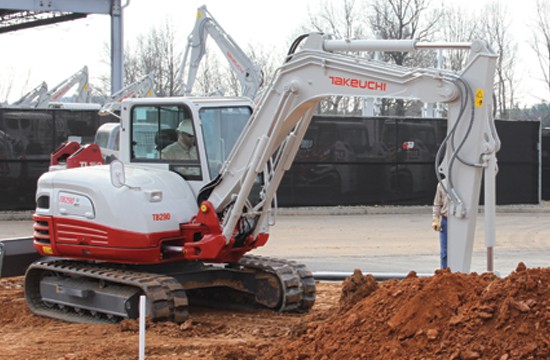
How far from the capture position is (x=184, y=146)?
11.0m

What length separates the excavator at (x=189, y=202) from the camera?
1004cm

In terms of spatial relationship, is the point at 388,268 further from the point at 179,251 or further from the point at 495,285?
the point at 495,285

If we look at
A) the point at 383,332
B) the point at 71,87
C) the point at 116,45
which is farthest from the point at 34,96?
the point at 383,332

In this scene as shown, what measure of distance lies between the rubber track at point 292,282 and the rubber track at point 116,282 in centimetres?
134

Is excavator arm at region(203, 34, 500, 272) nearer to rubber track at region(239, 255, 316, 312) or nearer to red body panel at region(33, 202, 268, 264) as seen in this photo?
red body panel at region(33, 202, 268, 264)

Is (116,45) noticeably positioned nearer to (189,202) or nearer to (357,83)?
(189,202)

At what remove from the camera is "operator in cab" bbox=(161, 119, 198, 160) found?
10.9 meters

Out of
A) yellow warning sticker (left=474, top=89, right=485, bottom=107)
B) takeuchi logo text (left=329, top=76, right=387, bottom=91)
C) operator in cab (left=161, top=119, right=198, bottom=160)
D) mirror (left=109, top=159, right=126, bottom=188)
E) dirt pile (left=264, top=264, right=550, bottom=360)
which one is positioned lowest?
dirt pile (left=264, top=264, right=550, bottom=360)

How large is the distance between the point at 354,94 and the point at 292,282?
263 centimetres

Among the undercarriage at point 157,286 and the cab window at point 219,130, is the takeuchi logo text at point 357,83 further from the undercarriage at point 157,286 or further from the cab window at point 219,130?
the undercarriage at point 157,286

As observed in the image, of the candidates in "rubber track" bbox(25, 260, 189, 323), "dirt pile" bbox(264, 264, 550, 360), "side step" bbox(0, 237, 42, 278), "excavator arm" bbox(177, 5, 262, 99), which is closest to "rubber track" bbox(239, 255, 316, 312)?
"rubber track" bbox(25, 260, 189, 323)

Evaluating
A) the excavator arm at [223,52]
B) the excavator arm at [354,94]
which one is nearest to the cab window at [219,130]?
the excavator arm at [354,94]

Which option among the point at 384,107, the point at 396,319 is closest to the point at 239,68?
the point at 396,319

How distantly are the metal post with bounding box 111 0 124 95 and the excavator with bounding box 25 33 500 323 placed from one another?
2053 centimetres
